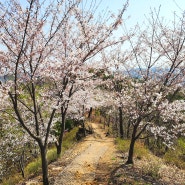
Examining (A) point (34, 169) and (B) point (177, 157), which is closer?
(A) point (34, 169)

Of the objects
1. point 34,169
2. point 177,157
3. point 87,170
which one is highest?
point 177,157

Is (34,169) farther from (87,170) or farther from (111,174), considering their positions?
(111,174)

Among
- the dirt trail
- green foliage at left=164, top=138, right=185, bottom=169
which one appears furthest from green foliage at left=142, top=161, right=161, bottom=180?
green foliage at left=164, top=138, right=185, bottom=169

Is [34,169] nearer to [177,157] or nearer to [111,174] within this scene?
[111,174]

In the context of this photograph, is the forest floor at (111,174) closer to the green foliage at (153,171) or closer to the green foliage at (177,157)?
the green foliage at (153,171)

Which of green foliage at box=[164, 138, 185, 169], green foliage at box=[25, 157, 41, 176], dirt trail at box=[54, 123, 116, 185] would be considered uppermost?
green foliage at box=[164, 138, 185, 169]

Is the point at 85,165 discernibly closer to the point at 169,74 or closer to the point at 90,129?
the point at 169,74

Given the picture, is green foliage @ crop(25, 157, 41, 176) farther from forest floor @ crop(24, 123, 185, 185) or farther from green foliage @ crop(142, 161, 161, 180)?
green foliage @ crop(142, 161, 161, 180)

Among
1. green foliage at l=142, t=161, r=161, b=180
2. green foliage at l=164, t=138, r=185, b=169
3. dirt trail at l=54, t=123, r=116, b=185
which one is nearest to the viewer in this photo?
dirt trail at l=54, t=123, r=116, b=185

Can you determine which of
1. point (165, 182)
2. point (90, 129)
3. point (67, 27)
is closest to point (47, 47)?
point (67, 27)

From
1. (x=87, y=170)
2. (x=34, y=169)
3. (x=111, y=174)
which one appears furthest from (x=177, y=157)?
(x=34, y=169)

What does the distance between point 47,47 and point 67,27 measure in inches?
126

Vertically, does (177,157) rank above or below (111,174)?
above

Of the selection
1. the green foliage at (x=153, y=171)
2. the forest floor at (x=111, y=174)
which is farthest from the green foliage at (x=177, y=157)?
the green foliage at (x=153, y=171)
